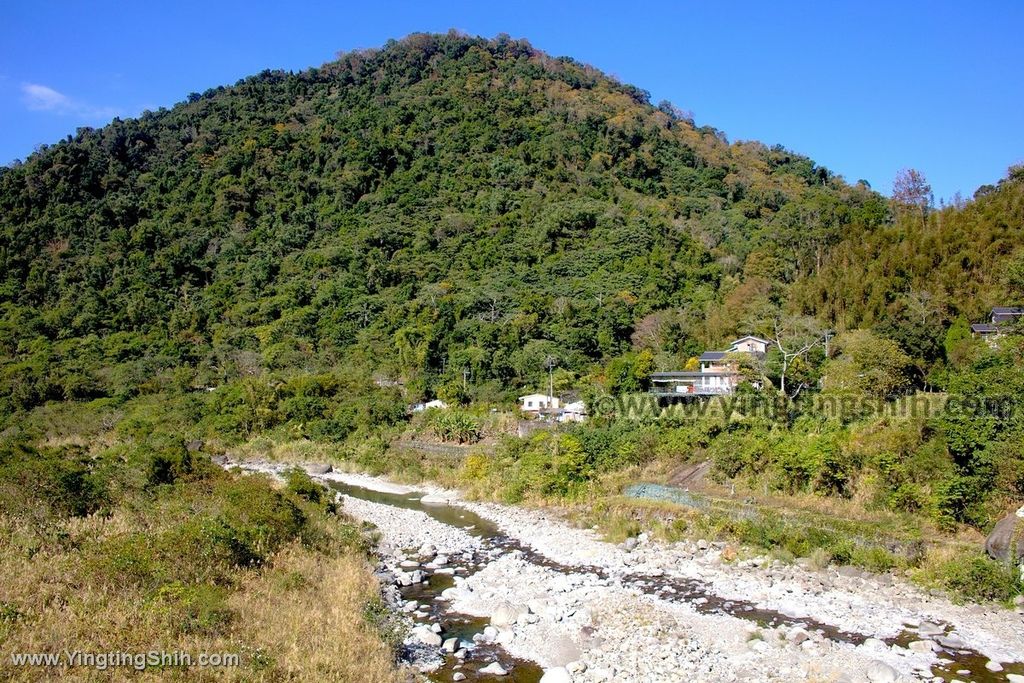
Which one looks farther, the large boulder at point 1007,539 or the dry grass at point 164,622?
the large boulder at point 1007,539

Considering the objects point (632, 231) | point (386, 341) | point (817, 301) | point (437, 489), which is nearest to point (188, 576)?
point (437, 489)

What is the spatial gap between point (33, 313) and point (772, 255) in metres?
73.8

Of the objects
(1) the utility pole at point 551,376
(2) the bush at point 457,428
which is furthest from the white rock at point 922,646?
(1) the utility pole at point 551,376

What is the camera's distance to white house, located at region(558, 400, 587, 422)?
130 feet

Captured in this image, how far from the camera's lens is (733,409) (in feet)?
97.3

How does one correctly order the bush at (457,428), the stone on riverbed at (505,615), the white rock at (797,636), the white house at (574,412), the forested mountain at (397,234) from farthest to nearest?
the forested mountain at (397,234) < the white house at (574,412) < the bush at (457,428) < the stone on riverbed at (505,615) < the white rock at (797,636)

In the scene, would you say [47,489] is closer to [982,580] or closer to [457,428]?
[982,580]

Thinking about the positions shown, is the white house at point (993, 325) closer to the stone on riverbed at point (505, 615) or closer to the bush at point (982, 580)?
the bush at point (982, 580)

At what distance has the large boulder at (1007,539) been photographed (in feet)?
48.4

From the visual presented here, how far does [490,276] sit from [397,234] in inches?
706

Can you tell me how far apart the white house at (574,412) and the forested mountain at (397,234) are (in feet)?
20.6

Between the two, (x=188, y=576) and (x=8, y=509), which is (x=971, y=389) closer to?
(x=188, y=576)

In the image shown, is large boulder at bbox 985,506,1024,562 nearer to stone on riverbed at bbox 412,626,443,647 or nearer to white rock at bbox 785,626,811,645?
white rock at bbox 785,626,811,645

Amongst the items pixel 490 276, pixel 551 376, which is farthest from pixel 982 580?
pixel 490 276
